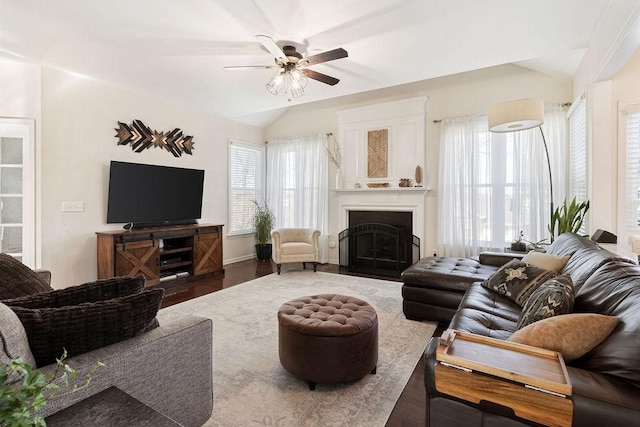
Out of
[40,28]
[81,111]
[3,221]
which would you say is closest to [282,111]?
[81,111]

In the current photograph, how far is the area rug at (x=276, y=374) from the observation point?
1808mm

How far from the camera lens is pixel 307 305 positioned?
2414mm

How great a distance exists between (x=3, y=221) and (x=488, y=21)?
546 cm

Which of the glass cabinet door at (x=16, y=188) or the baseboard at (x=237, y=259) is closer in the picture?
the glass cabinet door at (x=16, y=188)

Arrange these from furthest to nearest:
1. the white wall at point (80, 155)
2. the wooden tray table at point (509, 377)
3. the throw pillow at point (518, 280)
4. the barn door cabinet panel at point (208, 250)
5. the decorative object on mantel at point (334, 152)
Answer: the decorative object on mantel at point (334, 152) → the barn door cabinet panel at point (208, 250) → the white wall at point (80, 155) → the throw pillow at point (518, 280) → the wooden tray table at point (509, 377)

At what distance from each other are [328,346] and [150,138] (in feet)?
14.1

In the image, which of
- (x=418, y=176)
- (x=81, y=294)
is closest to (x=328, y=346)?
(x=81, y=294)

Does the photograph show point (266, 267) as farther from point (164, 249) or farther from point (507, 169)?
point (507, 169)

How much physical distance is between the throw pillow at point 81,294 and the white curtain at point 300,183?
4.68m

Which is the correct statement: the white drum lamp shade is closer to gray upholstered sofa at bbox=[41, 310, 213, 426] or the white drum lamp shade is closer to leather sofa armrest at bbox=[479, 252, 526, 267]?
leather sofa armrest at bbox=[479, 252, 526, 267]

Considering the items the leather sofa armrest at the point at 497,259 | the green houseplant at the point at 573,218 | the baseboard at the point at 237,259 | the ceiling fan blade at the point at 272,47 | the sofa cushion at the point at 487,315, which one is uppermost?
the ceiling fan blade at the point at 272,47

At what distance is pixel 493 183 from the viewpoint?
186 inches

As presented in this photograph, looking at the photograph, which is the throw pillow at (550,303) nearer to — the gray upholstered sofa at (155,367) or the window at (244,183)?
the gray upholstered sofa at (155,367)

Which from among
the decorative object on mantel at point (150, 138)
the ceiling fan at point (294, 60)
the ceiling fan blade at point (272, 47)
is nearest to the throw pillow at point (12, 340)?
the ceiling fan blade at point (272, 47)
